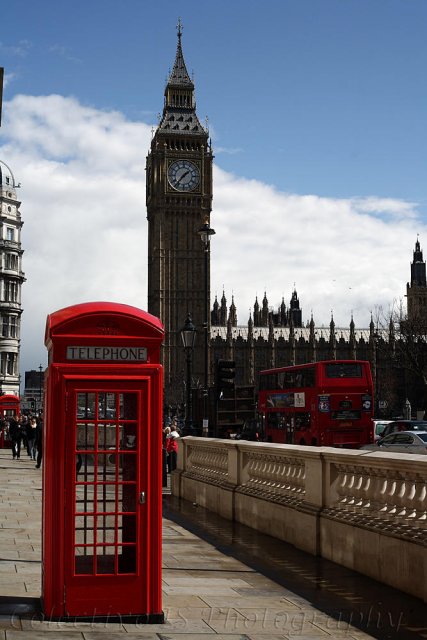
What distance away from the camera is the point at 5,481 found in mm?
21578

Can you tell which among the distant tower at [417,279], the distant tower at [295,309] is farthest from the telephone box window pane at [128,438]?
the distant tower at [417,279]

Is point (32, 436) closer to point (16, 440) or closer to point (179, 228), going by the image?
point (16, 440)

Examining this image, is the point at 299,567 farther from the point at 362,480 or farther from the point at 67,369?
the point at 67,369

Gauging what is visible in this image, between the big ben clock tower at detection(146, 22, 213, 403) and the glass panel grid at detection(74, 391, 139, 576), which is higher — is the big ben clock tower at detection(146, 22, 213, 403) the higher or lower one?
the higher one

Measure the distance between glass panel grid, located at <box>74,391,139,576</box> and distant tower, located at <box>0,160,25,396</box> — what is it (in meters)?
67.2

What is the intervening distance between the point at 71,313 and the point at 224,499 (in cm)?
793

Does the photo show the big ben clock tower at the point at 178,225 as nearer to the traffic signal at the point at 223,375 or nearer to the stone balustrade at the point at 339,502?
the traffic signal at the point at 223,375

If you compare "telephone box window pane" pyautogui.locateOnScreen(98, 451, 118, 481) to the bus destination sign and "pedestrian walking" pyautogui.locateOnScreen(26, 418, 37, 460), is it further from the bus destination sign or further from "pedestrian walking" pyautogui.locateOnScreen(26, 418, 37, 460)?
"pedestrian walking" pyautogui.locateOnScreen(26, 418, 37, 460)

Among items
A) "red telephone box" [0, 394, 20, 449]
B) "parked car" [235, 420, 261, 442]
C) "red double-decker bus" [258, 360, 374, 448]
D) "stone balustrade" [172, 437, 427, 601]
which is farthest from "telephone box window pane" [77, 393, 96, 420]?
"red telephone box" [0, 394, 20, 449]

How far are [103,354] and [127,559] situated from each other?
151 centimetres

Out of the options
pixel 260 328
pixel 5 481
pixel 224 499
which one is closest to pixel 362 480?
pixel 224 499

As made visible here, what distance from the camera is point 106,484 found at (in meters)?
6.76

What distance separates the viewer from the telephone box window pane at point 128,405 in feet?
22.4

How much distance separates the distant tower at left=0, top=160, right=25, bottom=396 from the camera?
7419 centimetres
